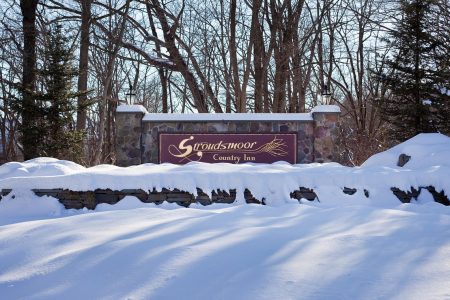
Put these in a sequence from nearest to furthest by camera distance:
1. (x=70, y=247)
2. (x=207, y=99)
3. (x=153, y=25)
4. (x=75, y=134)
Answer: (x=70, y=247)
(x=75, y=134)
(x=153, y=25)
(x=207, y=99)

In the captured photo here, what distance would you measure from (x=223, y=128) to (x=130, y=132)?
2.14 m

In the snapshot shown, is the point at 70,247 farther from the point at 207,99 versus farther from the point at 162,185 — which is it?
the point at 207,99

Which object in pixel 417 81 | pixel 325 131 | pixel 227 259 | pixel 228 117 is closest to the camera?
pixel 227 259

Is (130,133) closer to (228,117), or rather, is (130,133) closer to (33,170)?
(228,117)

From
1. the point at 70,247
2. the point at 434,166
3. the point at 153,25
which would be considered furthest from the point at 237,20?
the point at 70,247

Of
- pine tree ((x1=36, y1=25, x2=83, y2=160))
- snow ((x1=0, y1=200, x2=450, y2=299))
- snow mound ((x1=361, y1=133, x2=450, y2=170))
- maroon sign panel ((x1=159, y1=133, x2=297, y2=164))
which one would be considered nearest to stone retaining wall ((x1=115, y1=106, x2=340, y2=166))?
maroon sign panel ((x1=159, y1=133, x2=297, y2=164))

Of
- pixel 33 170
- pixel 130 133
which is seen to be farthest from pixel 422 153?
pixel 130 133

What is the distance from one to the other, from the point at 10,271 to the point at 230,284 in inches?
52.8

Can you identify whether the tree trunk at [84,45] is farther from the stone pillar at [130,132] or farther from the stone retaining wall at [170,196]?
the stone retaining wall at [170,196]

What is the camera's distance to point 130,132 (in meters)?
9.45

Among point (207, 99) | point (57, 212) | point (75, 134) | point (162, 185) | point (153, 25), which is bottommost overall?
point (57, 212)

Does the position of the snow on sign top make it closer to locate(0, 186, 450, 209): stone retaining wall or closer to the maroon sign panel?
the maroon sign panel

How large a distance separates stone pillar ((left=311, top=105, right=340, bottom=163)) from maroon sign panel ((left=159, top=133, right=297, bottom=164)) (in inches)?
23.3

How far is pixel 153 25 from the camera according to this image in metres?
17.0
